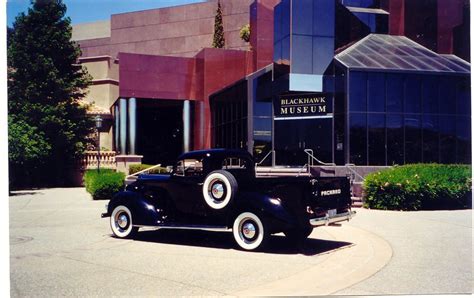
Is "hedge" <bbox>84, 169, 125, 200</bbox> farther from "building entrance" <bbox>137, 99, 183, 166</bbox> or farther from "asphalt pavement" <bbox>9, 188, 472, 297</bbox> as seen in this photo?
"building entrance" <bbox>137, 99, 183, 166</bbox>

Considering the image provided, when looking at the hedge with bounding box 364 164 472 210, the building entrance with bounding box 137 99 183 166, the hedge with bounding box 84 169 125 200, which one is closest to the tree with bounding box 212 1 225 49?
the building entrance with bounding box 137 99 183 166

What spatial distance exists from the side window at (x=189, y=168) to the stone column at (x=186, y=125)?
2024 cm

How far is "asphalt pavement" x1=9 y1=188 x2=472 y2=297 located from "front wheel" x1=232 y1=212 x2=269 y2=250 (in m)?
0.18

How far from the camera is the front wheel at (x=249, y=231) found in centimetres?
776

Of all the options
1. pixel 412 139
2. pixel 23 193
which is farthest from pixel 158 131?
pixel 412 139

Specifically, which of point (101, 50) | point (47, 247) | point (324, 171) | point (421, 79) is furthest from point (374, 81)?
point (101, 50)

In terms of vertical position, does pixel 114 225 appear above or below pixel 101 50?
below

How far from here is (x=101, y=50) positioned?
46.7m

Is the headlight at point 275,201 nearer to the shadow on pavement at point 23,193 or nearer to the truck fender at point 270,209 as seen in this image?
the truck fender at point 270,209

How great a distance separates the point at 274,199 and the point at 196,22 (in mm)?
37903

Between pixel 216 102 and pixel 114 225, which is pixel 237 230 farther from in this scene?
pixel 216 102

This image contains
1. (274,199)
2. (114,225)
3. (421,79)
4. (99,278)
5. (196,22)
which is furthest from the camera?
(196,22)

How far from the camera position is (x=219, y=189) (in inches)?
319

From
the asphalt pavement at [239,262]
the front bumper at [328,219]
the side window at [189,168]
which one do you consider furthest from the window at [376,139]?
the side window at [189,168]
